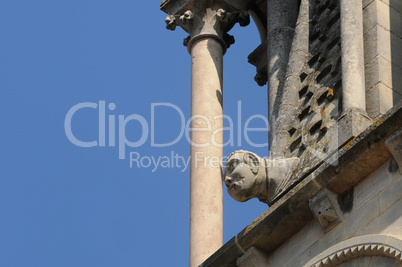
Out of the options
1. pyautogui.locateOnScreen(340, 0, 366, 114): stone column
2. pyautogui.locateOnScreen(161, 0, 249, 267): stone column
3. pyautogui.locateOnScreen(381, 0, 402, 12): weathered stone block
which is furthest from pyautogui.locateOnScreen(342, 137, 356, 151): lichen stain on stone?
pyautogui.locateOnScreen(161, 0, 249, 267): stone column

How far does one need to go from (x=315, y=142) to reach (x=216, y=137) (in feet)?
7.43

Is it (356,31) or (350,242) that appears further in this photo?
(356,31)

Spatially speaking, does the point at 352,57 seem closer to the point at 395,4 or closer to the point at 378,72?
the point at 378,72

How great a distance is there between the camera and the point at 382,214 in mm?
15891

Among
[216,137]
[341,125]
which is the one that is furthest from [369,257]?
[216,137]

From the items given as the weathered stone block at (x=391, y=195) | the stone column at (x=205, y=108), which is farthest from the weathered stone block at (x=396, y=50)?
the stone column at (x=205, y=108)

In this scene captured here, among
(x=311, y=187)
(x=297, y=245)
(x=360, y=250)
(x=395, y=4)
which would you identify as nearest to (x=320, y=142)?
(x=311, y=187)

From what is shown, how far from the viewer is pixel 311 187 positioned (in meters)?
16.6

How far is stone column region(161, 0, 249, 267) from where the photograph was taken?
18.7m

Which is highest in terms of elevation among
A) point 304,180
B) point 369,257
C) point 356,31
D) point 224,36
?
point 224,36

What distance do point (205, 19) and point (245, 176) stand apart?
3.61 meters

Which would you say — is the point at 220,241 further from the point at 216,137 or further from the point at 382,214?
the point at 382,214

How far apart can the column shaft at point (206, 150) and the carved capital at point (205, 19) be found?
0.41 feet

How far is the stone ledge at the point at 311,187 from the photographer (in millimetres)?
16172
